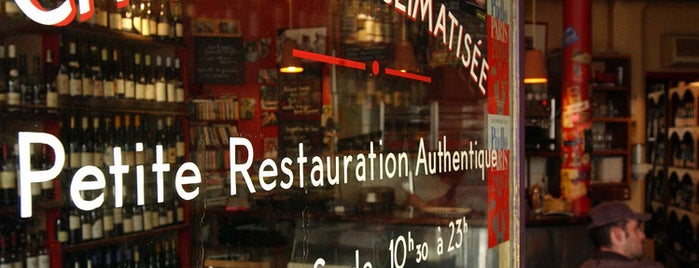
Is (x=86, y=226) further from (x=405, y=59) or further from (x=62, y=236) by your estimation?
(x=405, y=59)

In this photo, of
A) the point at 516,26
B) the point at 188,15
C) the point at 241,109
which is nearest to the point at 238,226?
the point at 241,109

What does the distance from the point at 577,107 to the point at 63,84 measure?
5.50 m

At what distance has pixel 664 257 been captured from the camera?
815 cm

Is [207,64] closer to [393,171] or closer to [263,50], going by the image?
[263,50]

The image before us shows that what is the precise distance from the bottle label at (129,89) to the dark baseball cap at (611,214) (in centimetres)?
269

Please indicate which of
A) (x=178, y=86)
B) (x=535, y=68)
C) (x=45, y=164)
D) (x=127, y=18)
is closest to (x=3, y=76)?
(x=127, y=18)

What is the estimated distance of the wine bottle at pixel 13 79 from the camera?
79.9 inches

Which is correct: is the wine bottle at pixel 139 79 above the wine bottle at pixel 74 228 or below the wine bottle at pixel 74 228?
above

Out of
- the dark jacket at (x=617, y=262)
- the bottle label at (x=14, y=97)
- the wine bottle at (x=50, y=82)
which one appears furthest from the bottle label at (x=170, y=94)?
the dark jacket at (x=617, y=262)

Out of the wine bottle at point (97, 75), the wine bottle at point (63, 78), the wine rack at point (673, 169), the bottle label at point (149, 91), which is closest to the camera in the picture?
the wine bottle at point (63, 78)

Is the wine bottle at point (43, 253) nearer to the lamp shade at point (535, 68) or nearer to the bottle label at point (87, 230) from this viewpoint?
the bottle label at point (87, 230)

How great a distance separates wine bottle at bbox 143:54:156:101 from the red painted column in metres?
5.02

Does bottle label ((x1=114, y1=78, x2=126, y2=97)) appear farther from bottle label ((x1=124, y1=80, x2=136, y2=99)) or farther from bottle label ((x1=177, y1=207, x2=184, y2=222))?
bottle label ((x1=177, y1=207, x2=184, y2=222))

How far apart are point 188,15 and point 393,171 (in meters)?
0.81
